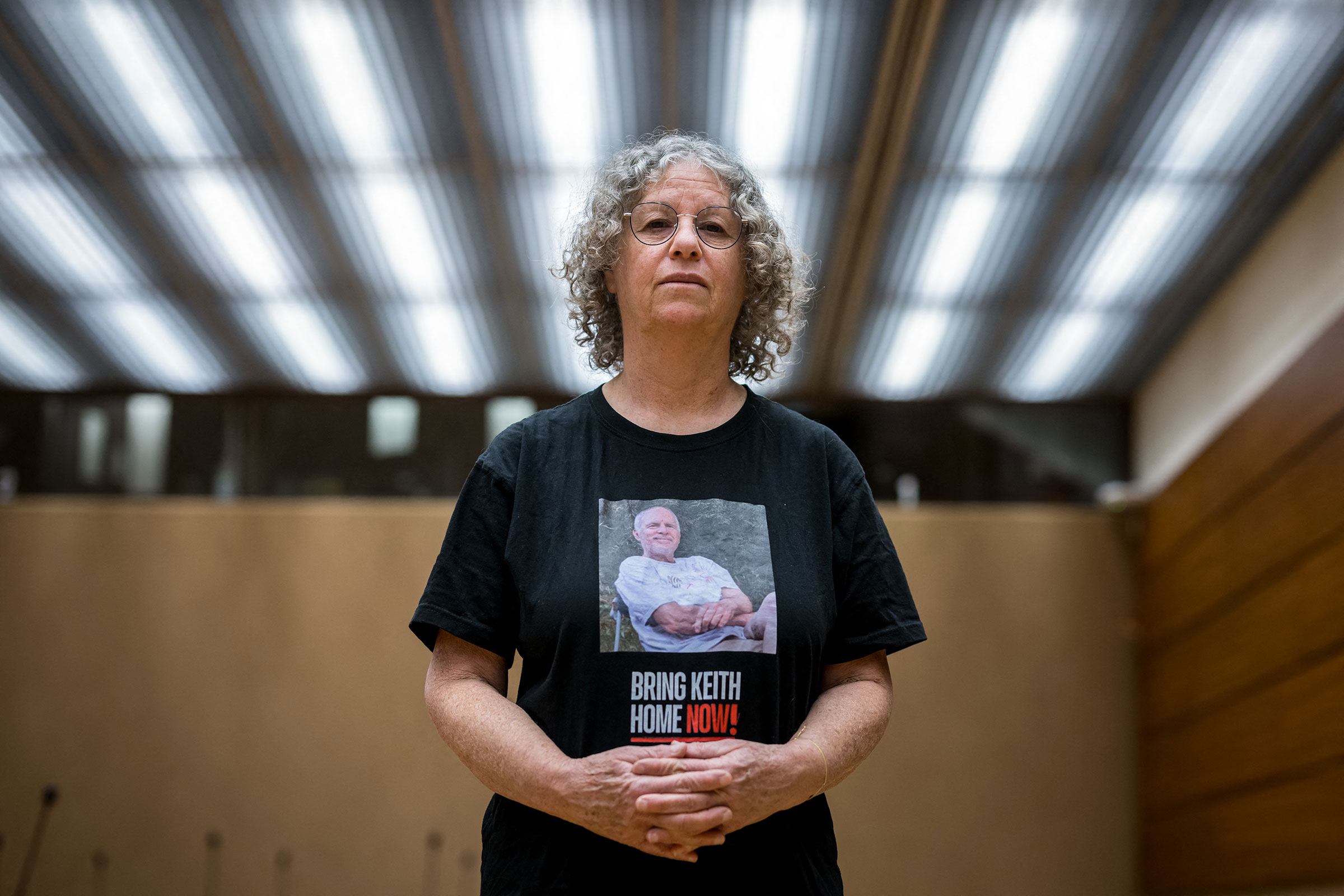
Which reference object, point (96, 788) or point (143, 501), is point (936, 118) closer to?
point (143, 501)

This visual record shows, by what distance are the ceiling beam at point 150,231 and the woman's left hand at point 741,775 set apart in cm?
584

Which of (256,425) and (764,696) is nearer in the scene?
(764,696)

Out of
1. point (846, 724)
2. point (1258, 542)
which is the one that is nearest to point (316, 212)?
point (1258, 542)

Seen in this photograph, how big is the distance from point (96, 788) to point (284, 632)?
1624 mm

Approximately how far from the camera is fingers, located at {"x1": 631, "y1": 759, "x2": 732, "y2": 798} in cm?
134

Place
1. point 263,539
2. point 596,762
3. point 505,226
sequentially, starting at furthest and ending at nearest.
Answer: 1. point 263,539
2. point 505,226
3. point 596,762

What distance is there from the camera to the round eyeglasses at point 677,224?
5.67 feet

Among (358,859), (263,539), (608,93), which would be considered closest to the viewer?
(608,93)

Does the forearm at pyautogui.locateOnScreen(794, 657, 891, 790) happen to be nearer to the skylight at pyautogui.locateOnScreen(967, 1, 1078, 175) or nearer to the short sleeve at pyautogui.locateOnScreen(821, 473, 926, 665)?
the short sleeve at pyautogui.locateOnScreen(821, 473, 926, 665)

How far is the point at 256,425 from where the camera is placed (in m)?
8.99

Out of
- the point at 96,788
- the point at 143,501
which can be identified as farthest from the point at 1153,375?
the point at 96,788

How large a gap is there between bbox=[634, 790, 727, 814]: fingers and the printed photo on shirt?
18 cm

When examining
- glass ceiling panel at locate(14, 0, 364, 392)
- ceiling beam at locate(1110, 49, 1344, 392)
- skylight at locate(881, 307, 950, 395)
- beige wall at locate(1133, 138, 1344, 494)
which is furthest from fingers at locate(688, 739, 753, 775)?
skylight at locate(881, 307, 950, 395)

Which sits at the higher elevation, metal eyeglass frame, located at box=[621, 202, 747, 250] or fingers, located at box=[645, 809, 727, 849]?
metal eyeglass frame, located at box=[621, 202, 747, 250]
